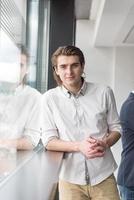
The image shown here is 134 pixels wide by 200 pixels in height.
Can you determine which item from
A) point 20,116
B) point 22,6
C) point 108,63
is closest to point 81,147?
point 20,116

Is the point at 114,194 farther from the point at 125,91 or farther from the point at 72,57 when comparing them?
the point at 125,91

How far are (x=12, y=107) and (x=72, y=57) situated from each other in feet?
1.64

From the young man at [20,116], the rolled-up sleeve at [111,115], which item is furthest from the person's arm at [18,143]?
the rolled-up sleeve at [111,115]

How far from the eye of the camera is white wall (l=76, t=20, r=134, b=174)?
6.14 meters

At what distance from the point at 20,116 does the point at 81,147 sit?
1.91 feet

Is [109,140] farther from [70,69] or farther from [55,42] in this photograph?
[55,42]

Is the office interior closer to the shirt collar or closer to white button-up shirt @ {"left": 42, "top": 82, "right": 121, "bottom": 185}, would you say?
white button-up shirt @ {"left": 42, "top": 82, "right": 121, "bottom": 185}

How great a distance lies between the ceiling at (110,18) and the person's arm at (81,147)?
208 cm

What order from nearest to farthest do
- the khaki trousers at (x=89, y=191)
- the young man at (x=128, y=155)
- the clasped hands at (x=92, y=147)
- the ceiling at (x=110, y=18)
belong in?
the clasped hands at (x=92, y=147) < the khaki trousers at (x=89, y=191) < the young man at (x=128, y=155) < the ceiling at (x=110, y=18)

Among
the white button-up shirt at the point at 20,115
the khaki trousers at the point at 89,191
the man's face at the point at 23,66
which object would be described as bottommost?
the khaki trousers at the point at 89,191

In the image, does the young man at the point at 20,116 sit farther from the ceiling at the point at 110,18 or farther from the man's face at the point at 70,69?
the ceiling at the point at 110,18

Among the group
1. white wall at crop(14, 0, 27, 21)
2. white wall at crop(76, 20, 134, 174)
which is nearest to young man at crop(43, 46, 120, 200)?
white wall at crop(14, 0, 27, 21)

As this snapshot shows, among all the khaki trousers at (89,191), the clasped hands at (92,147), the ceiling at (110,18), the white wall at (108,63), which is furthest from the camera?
the white wall at (108,63)

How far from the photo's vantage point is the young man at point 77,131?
1987 mm
